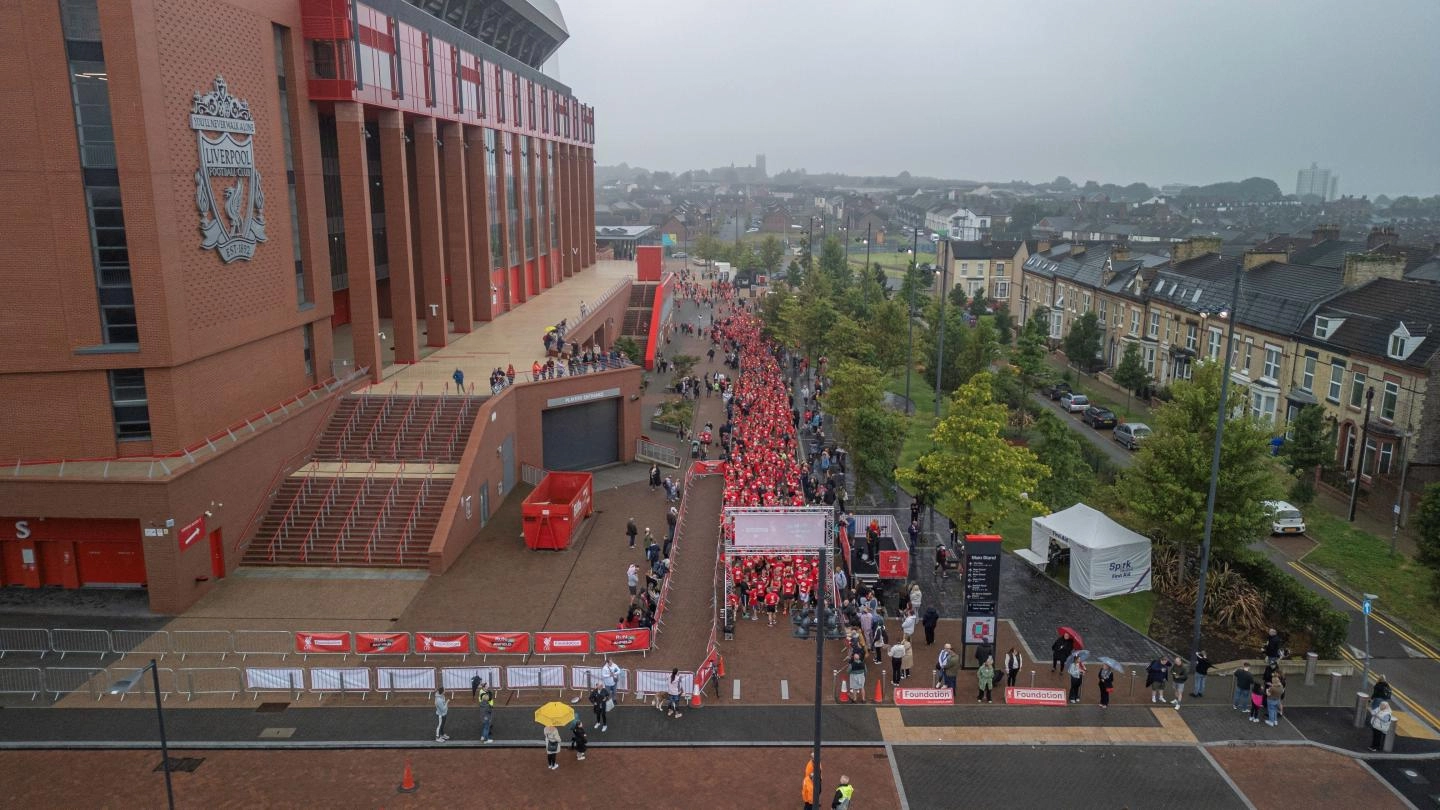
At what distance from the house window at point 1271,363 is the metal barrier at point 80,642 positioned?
47267 millimetres

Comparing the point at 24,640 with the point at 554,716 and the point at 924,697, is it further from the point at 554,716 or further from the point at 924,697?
the point at 924,697

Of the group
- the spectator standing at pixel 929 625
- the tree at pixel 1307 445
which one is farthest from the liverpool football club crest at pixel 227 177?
the tree at pixel 1307 445

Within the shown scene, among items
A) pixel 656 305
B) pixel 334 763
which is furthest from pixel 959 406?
pixel 656 305

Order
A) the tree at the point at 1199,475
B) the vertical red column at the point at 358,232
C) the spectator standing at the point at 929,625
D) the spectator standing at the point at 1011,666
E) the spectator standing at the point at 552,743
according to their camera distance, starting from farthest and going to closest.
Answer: the vertical red column at the point at 358,232 → the tree at the point at 1199,475 → the spectator standing at the point at 929,625 → the spectator standing at the point at 1011,666 → the spectator standing at the point at 552,743

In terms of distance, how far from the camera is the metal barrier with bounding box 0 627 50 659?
22781 millimetres

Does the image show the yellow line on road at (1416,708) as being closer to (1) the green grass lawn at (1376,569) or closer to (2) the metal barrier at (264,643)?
(1) the green grass lawn at (1376,569)

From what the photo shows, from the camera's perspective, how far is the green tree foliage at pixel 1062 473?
106 feet

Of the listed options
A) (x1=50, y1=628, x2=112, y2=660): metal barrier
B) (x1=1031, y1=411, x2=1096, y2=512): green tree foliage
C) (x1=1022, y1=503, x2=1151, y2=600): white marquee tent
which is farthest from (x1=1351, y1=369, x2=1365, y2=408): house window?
(x1=50, y1=628, x2=112, y2=660): metal barrier

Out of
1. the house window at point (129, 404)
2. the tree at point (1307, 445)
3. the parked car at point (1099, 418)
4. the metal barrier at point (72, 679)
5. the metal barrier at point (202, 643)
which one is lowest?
the parked car at point (1099, 418)

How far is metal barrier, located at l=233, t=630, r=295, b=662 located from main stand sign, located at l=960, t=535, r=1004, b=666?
16.0m

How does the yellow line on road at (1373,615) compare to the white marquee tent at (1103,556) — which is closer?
the yellow line on road at (1373,615)

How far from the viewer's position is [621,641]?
2245cm

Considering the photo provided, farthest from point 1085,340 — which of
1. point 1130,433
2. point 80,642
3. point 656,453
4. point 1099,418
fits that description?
point 80,642

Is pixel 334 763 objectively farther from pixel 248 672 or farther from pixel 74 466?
pixel 74 466
